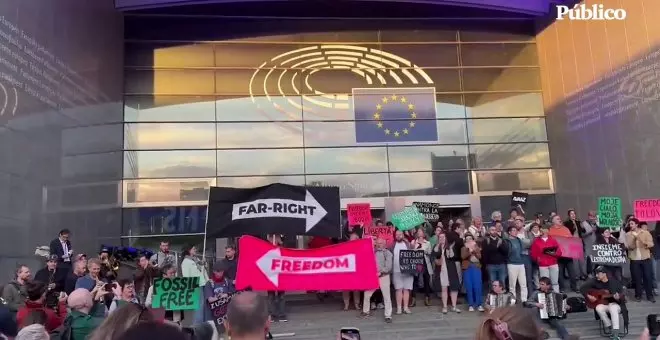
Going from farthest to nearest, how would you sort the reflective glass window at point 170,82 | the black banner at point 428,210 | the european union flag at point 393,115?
the european union flag at point 393,115
the reflective glass window at point 170,82
the black banner at point 428,210

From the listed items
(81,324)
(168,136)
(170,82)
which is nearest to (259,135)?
(168,136)

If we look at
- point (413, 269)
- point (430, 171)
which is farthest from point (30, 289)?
point (430, 171)

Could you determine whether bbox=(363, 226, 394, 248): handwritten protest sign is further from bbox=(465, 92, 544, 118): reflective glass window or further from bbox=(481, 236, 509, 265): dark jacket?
bbox=(465, 92, 544, 118): reflective glass window

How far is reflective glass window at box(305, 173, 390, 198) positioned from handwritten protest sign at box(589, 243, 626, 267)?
8.60 metres

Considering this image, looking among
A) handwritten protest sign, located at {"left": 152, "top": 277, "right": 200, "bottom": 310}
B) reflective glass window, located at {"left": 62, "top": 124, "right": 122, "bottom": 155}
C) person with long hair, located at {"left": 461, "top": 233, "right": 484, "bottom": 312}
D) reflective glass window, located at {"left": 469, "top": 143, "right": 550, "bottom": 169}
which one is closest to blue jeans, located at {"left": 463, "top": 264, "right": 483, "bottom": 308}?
person with long hair, located at {"left": 461, "top": 233, "right": 484, "bottom": 312}

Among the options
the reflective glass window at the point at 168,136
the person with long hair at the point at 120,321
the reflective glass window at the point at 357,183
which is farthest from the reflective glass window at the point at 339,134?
the person with long hair at the point at 120,321

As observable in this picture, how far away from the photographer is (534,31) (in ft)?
72.0

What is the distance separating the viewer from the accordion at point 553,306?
1056 centimetres

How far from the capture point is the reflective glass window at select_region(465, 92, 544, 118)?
21.0 meters

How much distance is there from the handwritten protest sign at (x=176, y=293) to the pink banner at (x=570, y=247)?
8.56 metres

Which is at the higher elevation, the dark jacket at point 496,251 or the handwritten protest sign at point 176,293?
the dark jacket at point 496,251

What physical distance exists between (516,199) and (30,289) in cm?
1355

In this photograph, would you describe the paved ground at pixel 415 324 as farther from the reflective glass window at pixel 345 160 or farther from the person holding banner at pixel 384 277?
the reflective glass window at pixel 345 160

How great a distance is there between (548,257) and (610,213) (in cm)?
224
